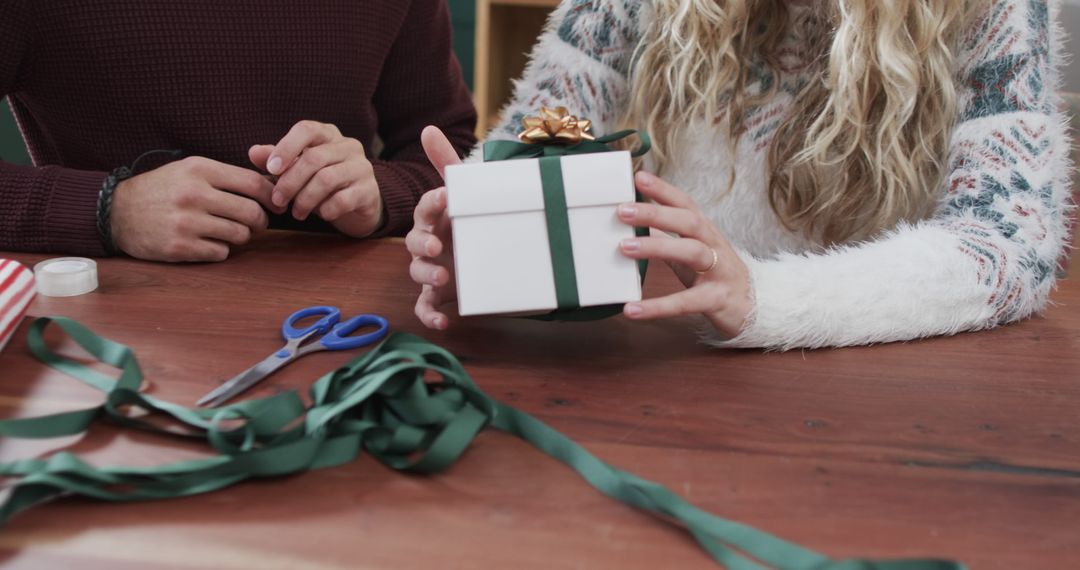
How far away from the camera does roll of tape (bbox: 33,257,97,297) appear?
0.82 meters

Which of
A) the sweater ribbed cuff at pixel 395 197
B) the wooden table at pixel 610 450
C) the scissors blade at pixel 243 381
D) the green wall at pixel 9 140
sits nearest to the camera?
the wooden table at pixel 610 450

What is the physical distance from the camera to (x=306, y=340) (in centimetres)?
74

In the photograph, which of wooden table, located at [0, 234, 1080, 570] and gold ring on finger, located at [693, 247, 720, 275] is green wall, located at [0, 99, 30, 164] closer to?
wooden table, located at [0, 234, 1080, 570]

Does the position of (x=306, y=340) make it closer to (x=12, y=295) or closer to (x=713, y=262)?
(x=12, y=295)

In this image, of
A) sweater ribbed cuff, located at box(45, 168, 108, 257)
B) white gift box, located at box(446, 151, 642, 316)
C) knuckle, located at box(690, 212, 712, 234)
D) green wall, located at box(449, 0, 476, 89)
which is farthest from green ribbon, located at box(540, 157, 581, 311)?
green wall, located at box(449, 0, 476, 89)

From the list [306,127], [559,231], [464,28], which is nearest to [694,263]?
[559,231]

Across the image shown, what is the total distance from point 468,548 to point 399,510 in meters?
0.05

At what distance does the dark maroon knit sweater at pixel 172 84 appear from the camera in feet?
3.21

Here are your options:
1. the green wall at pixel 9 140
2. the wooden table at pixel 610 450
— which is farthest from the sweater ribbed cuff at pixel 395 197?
the green wall at pixel 9 140

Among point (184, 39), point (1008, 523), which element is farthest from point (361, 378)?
point (184, 39)

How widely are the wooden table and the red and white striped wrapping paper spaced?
17 millimetres

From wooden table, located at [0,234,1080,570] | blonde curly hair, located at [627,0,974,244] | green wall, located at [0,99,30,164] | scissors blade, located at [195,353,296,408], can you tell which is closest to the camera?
wooden table, located at [0,234,1080,570]

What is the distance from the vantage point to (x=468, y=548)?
49cm

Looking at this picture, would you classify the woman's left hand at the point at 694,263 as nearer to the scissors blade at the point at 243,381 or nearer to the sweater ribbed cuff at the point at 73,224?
the scissors blade at the point at 243,381
